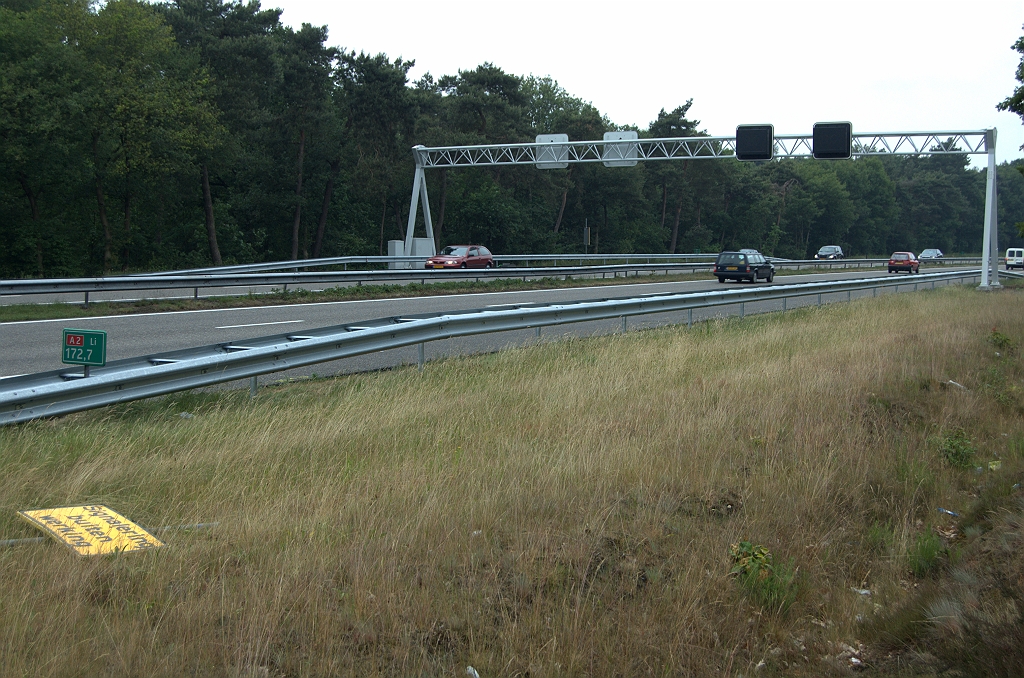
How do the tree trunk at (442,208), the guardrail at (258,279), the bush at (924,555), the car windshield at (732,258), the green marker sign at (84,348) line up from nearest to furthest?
the bush at (924,555) → the green marker sign at (84,348) → the guardrail at (258,279) → the car windshield at (732,258) → the tree trunk at (442,208)

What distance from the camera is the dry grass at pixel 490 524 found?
400 cm

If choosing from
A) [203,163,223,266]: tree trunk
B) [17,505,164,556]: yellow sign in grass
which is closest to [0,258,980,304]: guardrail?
[17,505,164,556]: yellow sign in grass

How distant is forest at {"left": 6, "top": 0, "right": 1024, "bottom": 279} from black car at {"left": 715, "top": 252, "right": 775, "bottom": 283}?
25.1 metres

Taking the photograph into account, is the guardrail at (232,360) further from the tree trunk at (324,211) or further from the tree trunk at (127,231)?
the tree trunk at (324,211)

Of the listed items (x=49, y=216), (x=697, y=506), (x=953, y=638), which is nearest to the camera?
(x=953, y=638)

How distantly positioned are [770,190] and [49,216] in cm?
7640

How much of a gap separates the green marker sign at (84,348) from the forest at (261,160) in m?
32.2

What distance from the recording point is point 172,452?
6.80m

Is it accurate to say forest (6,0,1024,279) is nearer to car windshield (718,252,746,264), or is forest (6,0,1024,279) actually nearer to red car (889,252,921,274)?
red car (889,252,921,274)

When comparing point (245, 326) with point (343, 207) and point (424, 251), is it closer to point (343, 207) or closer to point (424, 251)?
point (424, 251)

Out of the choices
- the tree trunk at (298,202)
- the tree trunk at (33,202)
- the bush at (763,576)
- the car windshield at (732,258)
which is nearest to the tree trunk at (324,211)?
the tree trunk at (298,202)

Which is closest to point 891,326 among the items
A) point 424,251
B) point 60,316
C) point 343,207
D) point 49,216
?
point 60,316

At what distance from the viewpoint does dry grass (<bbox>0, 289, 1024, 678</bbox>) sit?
4004mm

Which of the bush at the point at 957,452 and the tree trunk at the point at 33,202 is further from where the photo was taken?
the tree trunk at the point at 33,202
